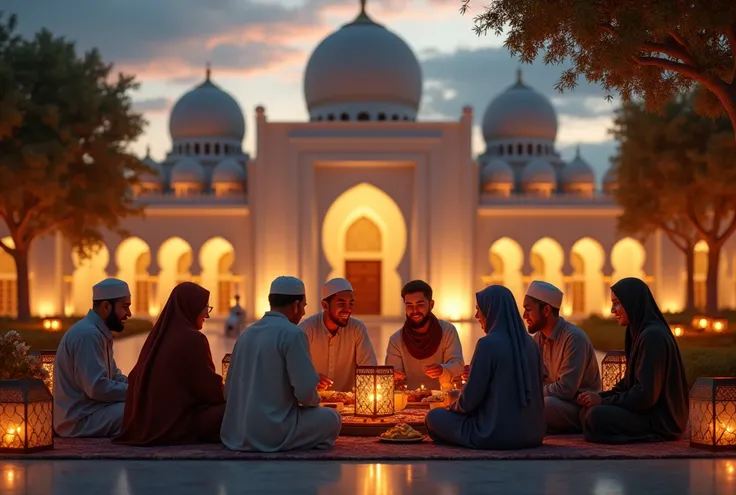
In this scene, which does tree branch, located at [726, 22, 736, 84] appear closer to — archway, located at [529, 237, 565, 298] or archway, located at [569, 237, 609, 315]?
archway, located at [529, 237, 565, 298]

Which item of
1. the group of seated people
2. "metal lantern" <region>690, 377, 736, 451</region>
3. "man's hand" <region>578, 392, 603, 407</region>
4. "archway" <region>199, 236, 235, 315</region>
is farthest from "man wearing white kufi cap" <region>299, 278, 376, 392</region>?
"archway" <region>199, 236, 235, 315</region>

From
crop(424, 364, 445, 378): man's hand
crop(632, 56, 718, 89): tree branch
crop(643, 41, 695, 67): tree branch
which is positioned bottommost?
crop(424, 364, 445, 378): man's hand

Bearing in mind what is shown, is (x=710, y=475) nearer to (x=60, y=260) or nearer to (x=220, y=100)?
(x=60, y=260)

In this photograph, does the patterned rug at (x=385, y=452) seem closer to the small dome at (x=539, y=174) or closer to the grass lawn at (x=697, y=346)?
the grass lawn at (x=697, y=346)

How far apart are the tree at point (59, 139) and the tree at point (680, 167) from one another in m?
9.62

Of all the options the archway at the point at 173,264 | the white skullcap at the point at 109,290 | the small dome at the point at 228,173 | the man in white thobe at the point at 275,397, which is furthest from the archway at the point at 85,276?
the man in white thobe at the point at 275,397

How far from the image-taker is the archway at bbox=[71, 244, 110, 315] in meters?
28.2

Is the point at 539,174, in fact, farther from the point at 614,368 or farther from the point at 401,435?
the point at 401,435

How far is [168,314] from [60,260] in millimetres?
22971

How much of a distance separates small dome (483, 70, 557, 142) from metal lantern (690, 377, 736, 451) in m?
28.7

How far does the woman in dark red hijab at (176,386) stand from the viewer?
19.9 ft

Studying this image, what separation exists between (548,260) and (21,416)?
81.7 feet

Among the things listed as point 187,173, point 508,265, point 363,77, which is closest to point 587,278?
point 508,265

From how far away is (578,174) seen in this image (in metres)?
32.5
